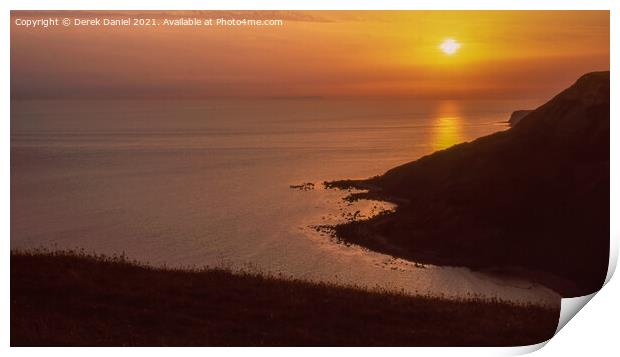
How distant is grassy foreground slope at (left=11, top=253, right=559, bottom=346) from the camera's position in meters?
8.48

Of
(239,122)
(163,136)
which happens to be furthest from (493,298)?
(163,136)

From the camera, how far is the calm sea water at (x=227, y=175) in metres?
8.68

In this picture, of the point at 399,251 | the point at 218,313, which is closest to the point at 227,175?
A: the point at 218,313

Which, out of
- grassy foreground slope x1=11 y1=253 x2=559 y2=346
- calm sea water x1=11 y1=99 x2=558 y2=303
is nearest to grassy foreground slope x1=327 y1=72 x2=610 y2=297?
calm sea water x1=11 y1=99 x2=558 y2=303

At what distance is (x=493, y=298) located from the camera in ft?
29.3

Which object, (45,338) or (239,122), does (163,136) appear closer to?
(239,122)

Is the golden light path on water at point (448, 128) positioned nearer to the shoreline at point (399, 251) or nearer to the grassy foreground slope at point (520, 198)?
the grassy foreground slope at point (520, 198)

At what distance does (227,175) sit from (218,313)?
1386 millimetres

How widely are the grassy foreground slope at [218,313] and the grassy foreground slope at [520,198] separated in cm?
59

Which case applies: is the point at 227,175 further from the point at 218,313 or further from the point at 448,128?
the point at 448,128

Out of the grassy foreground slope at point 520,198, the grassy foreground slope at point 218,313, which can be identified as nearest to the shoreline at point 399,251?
the grassy foreground slope at point 520,198

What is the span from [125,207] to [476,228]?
3524 millimetres

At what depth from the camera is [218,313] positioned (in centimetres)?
865

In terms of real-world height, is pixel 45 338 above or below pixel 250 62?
below
